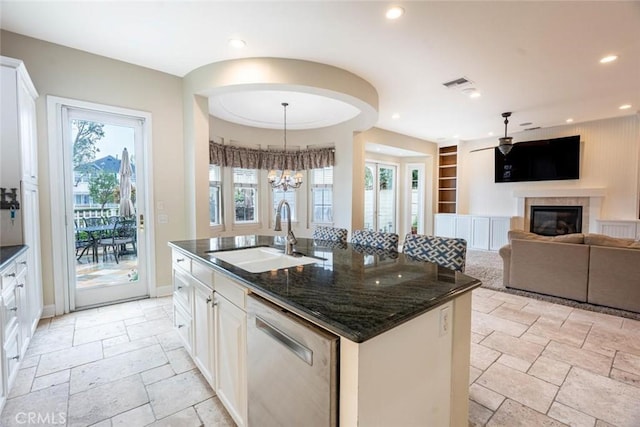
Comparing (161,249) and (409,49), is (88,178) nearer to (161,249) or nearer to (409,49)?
(161,249)

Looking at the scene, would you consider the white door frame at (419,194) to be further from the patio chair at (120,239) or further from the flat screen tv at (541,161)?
the patio chair at (120,239)

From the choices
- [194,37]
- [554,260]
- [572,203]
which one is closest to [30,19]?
[194,37]

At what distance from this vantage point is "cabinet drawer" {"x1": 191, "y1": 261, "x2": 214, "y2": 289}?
1.85 m

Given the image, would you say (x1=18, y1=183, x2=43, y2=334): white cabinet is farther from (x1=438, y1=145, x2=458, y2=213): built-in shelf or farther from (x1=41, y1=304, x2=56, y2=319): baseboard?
(x1=438, y1=145, x2=458, y2=213): built-in shelf

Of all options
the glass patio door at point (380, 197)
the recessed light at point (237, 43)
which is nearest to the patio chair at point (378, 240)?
the recessed light at point (237, 43)

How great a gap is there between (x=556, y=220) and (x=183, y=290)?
7457mm

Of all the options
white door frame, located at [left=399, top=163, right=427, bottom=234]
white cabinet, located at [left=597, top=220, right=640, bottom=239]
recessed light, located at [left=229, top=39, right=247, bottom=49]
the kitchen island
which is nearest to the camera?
the kitchen island

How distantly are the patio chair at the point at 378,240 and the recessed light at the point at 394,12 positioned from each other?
1865 mm

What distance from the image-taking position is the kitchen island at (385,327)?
983 millimetres

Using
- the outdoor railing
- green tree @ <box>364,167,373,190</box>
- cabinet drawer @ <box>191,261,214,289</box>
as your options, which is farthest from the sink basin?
green tree @ <box>364,167,373,190</box>

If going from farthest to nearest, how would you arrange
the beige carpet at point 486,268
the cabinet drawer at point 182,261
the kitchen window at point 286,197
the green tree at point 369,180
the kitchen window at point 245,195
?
the green tree at point 369,180 → the kitchen window at point 286,197 → the kitchen window at point 245,195 → the beige carpet at point 486,268 → the cabinet drawer at point 182,261

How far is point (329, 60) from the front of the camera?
3314 millimetres

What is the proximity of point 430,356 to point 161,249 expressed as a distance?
140 inches

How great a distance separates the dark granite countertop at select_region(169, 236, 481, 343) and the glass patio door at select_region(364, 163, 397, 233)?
592 cm
